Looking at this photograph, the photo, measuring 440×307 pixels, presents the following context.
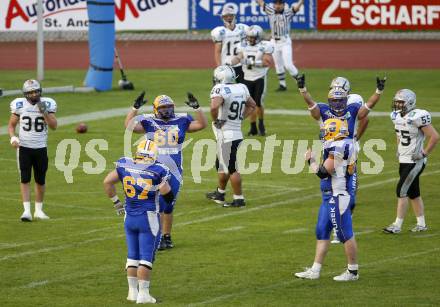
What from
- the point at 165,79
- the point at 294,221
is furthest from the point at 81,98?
the point at 294,221

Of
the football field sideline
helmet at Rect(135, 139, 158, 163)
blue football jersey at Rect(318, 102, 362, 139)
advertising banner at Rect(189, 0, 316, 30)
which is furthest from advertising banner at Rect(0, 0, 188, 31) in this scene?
helmet at Rect(135, 139, 158, 163)

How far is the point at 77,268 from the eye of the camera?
1298 cm

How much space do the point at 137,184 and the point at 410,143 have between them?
444cm

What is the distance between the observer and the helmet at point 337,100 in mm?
12984

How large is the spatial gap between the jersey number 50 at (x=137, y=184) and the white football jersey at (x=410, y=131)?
4316 millimetres

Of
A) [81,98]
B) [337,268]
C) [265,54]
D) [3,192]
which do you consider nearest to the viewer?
[337,268]

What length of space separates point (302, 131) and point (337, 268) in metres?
10.4

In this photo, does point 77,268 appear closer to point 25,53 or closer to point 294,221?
point 294,221

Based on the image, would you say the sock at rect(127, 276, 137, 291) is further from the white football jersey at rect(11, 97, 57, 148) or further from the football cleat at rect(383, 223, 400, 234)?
the white football jersey at rect(11, 97, 57, 148)

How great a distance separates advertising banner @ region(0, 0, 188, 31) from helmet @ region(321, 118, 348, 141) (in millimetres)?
24332

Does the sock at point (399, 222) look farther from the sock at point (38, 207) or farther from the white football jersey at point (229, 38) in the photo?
the white football jersey at point (229, 38)

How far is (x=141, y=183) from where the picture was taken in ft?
37.1

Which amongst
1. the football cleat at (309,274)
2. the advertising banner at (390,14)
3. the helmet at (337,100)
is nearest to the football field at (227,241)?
the football cleat at (309,274)

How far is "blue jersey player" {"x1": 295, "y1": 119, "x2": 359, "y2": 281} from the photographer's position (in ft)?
39.8
